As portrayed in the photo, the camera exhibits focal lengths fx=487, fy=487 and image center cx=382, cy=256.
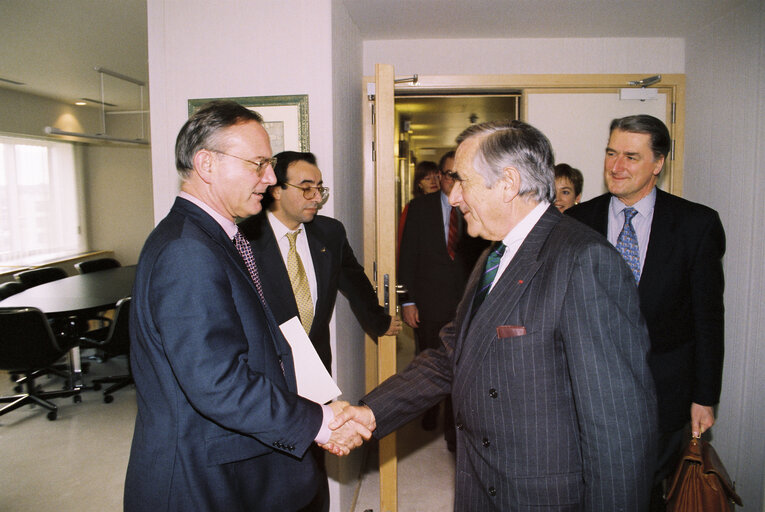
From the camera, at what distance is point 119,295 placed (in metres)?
4.50

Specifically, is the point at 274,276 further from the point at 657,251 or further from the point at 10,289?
the point at 10,289

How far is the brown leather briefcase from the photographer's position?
1.80 meters

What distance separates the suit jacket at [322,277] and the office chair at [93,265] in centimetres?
465

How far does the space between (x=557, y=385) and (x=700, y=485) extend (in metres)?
1.11

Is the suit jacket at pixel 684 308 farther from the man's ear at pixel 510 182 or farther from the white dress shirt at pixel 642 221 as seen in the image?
the man's ear at pixel 510 182

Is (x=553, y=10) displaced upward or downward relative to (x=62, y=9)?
downward

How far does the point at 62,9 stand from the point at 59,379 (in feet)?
11.8

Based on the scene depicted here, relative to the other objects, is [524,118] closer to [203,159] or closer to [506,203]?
[506,203]

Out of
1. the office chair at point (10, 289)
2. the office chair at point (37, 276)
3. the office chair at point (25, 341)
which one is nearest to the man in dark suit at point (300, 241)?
the office chair at point (25, 341)

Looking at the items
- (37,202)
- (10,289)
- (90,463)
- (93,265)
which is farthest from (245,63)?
(37,202)

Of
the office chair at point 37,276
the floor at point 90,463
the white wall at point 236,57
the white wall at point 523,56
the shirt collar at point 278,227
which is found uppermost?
the white wall at point 523,56

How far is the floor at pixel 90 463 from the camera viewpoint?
2.96 metres

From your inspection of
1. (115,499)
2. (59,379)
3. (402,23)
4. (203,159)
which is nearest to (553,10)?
(402,23)

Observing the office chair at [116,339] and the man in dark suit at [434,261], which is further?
the office chair at [116,339]
